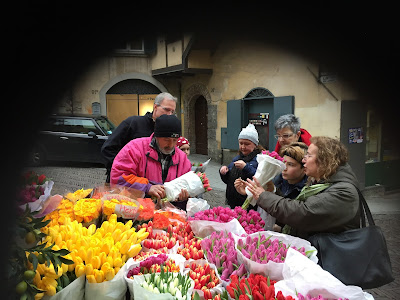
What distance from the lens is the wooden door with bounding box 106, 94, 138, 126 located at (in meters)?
11.3

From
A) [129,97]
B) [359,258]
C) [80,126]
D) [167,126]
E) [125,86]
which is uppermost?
[125,86]

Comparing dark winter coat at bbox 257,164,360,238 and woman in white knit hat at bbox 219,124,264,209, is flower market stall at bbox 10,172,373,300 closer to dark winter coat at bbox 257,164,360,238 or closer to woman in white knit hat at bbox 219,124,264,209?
dark winter coat at bbox 257,164,360,238

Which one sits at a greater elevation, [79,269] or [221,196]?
[79,269]

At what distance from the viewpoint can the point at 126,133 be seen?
105 inches

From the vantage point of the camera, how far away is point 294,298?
3.28 ft

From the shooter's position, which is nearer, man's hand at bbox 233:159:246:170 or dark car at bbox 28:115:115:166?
man's hand at bbox 233:159:246:170

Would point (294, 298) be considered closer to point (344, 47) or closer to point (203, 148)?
point (344, 47)

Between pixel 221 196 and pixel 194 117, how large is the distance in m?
5.04

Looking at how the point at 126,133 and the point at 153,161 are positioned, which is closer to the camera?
the point at 153,161

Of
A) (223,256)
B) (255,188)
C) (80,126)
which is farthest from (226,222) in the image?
(80,126)

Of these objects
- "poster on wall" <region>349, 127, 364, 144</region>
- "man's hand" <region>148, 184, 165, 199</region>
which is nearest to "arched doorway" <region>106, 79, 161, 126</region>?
"poster on wall" <region>349, 127, 364, 144</region>

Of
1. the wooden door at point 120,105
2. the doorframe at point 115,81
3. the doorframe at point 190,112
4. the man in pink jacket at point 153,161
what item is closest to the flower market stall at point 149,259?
the man in pink jacket at point 153,161

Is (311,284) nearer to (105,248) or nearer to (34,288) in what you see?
(105,248)

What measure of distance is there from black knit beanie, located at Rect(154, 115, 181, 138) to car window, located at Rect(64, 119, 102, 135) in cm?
683
